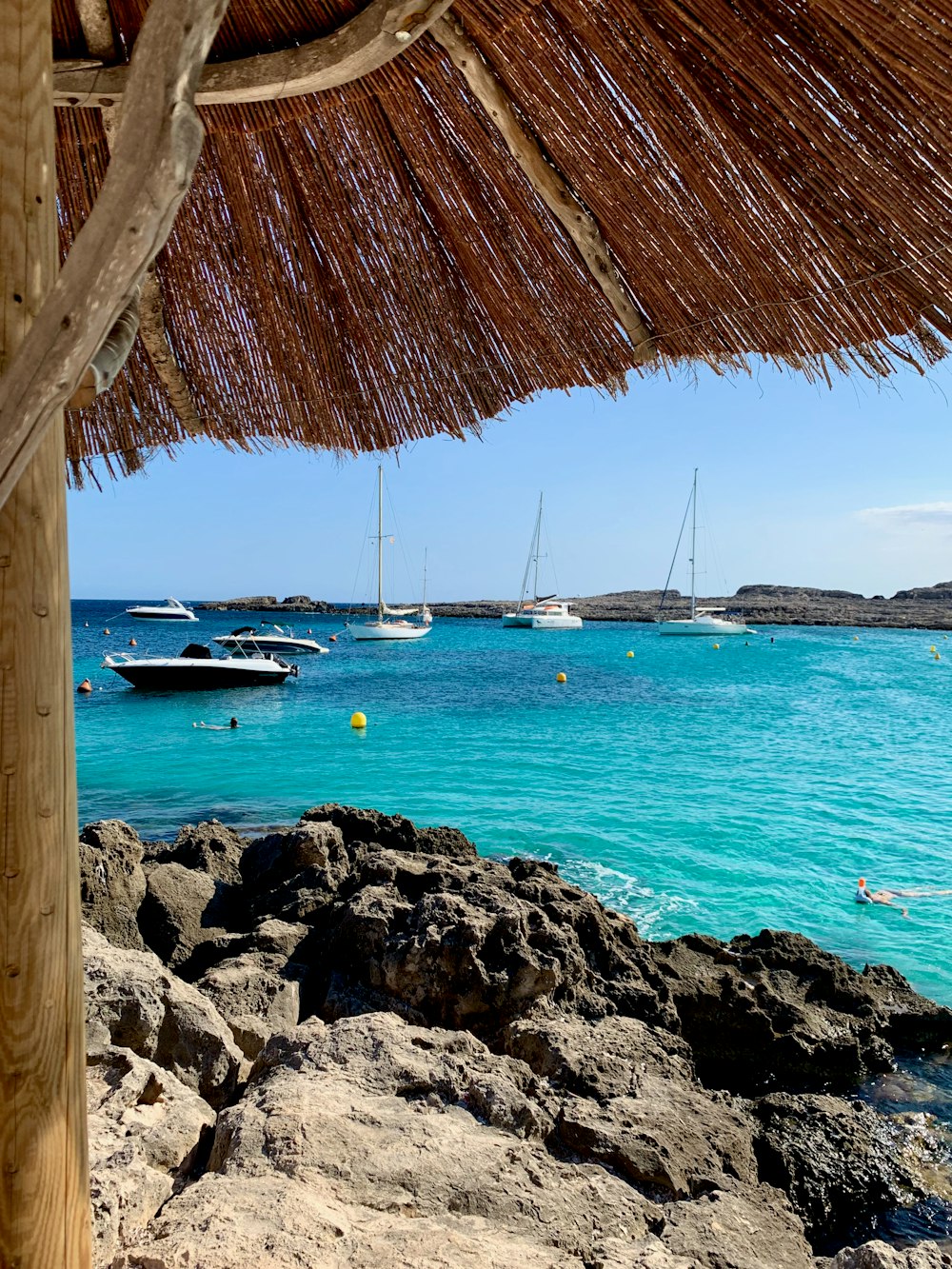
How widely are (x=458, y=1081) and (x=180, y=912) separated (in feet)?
9.16

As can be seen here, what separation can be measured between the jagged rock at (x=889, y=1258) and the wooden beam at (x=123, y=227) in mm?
2512

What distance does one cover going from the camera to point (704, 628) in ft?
190

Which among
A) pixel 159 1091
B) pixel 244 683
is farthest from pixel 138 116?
pixel 244 683

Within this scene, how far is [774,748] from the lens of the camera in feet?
60.0

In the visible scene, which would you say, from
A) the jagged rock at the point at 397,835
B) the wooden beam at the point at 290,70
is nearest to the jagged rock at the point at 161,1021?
the wooden beam at the point at 290,70

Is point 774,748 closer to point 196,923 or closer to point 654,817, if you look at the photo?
point 654,817

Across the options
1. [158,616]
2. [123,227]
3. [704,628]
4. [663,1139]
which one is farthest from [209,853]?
[158,616]

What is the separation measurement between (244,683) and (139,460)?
24396 mm

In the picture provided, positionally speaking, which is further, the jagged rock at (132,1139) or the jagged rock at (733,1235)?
the jagged rock at (733,1235)

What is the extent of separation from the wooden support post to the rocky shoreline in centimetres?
89

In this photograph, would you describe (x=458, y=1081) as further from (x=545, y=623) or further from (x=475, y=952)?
(x=545, y=623)

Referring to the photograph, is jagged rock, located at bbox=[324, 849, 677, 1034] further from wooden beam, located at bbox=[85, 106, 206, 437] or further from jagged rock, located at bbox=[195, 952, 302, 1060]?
wooden beam, located at bbox=[85, 106, 206, 437]

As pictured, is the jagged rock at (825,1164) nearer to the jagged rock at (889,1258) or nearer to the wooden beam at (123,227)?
the jagged rock at (889,1258)

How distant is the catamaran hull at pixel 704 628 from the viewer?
5791 cm
